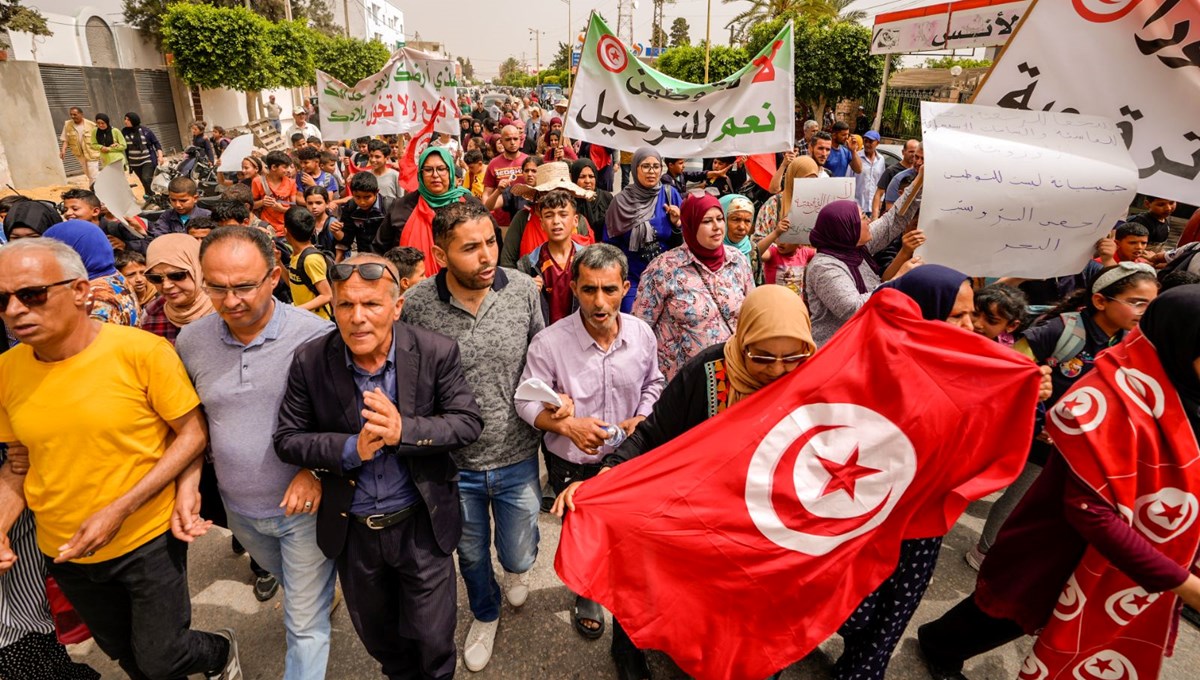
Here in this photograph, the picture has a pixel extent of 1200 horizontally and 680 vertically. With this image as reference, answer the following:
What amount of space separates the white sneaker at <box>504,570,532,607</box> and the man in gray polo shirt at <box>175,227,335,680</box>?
3.18 feet

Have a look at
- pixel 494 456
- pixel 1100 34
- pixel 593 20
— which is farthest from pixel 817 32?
pixel 494 456

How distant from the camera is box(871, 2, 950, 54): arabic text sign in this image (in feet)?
50.7

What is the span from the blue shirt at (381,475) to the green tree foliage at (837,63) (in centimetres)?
2603

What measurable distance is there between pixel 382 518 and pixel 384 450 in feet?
0.86

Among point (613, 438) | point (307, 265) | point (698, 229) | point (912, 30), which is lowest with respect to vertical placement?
point (613, 438)

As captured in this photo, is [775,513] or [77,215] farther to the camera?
[77,215]

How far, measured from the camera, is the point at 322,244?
580 cm

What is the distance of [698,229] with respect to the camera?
11.2 feet

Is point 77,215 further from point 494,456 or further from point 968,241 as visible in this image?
point 968,241

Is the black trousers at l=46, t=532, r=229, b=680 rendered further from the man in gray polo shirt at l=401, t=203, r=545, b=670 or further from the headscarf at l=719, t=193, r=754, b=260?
the headscarf at l=719, t=193, r=754, b=260

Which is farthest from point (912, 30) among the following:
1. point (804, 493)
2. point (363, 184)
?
point (804, 493)

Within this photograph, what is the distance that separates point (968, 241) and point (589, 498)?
240 cm

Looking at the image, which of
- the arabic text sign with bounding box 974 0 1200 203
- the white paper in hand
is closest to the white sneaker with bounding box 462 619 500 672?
the white paper in hand

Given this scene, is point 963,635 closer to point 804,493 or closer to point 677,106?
point 804,493
